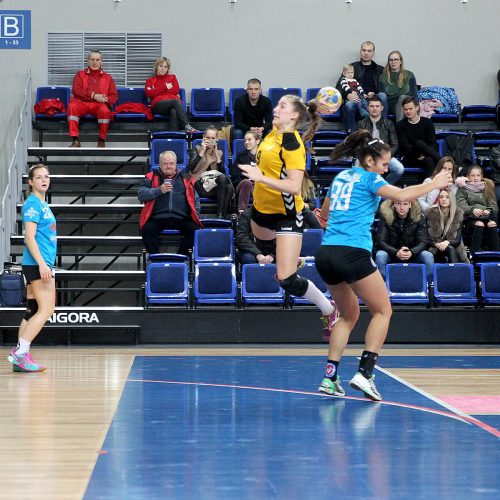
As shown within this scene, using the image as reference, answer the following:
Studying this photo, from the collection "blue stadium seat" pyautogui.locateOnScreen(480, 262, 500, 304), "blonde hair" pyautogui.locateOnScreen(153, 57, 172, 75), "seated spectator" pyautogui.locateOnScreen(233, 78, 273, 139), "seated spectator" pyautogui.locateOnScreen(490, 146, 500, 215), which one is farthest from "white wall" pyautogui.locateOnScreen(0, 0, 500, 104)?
"blue stadium seat" pyautogui.locateOnScreen(480, 262, 500, 304)

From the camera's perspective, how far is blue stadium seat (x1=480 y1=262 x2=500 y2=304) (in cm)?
1164

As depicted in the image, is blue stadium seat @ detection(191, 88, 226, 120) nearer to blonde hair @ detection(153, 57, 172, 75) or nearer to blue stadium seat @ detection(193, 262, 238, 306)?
blonde hair @ detection(153, 57, 172, 75)

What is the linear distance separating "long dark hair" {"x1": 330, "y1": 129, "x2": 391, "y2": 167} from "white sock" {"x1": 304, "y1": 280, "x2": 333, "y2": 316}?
37.8 inches

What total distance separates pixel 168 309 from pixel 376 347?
5354 mm

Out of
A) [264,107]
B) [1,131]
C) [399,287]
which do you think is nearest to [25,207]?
[399,287]

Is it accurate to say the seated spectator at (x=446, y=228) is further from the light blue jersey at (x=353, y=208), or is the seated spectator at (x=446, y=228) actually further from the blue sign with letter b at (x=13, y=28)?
the blue sign with letter b at (x=13, y=28)

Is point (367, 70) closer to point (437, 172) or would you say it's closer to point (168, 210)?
point (437, 172)

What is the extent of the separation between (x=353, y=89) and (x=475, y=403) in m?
9.35

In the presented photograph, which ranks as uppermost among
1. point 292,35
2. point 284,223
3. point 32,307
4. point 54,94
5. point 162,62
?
point 292,35

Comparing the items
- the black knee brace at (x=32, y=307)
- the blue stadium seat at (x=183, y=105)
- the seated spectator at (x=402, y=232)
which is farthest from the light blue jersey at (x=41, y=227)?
the blue stadium seat at (x=183, y=105)

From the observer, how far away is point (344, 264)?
6.20 metres

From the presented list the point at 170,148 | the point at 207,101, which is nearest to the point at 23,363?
the point at 170,148

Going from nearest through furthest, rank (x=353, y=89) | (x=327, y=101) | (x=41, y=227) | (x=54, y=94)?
(x=327, y=101) < (x=41, y=227) < (x=353, y=89) < (x=54, y=94)

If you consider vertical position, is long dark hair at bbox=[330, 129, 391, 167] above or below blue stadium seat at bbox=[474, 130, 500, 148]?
below
